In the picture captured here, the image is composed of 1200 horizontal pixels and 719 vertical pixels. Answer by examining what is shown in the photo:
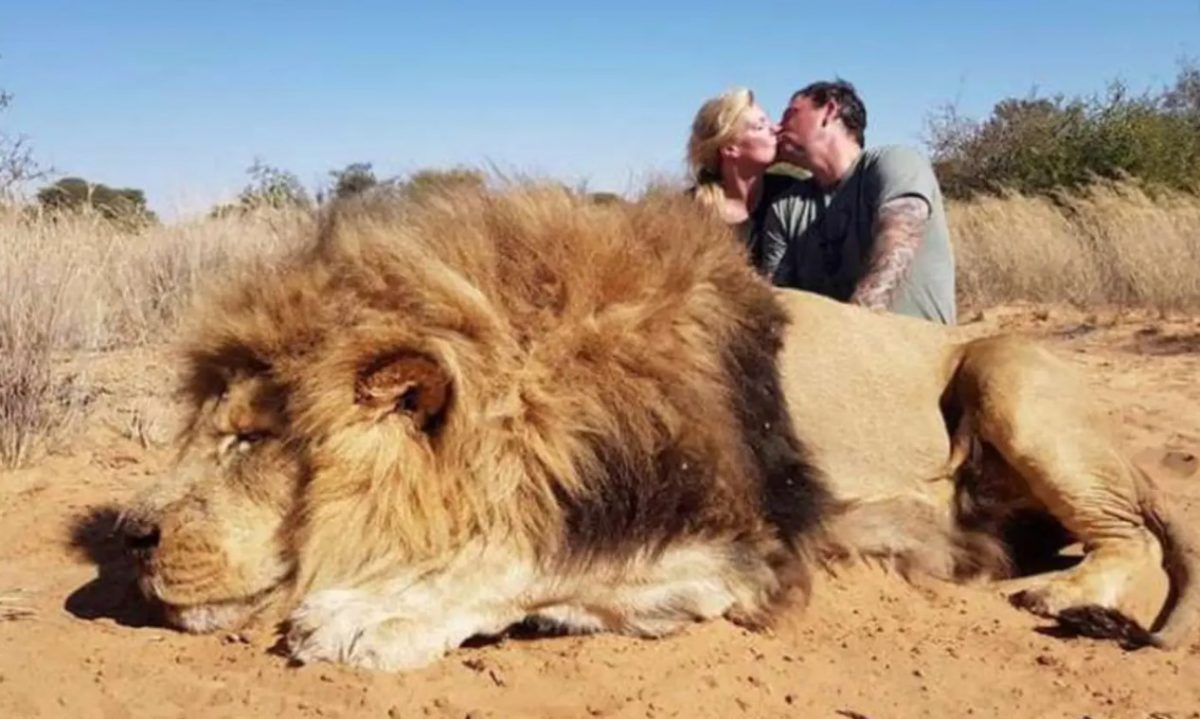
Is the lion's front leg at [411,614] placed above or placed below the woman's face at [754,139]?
below

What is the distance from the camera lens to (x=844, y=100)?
5.66 meters

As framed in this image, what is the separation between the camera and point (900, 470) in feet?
13.7

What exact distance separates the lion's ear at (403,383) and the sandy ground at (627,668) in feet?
1.95

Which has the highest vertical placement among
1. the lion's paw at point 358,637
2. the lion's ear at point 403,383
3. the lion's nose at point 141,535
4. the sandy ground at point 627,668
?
the lion's ear at point 403,383

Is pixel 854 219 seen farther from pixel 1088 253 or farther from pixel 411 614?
pixel 1088 253

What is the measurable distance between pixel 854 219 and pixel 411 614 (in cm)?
307

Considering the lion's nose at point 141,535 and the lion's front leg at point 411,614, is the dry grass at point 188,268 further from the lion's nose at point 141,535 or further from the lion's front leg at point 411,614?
the lion's front leg at point 411,614

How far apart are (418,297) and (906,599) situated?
1.69 metres

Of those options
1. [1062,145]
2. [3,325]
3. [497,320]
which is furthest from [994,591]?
[1062,145]

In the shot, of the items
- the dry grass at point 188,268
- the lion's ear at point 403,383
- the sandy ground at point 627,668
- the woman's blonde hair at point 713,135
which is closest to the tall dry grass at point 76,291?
the dry grass at point 188,268

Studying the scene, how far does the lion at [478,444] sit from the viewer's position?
3.13 meters

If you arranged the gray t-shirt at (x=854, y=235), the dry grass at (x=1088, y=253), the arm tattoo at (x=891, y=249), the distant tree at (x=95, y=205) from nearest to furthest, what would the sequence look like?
the arm tattoo at (x=891, y=249) → the gray t-shirt at (x=854, y=235) → the distant tree at (x=95, y=205) → the dry grass at (x=1088, y=253)

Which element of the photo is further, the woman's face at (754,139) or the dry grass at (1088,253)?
the dry grass at (1088,253)

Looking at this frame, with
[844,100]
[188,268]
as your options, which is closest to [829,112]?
[844,100]
